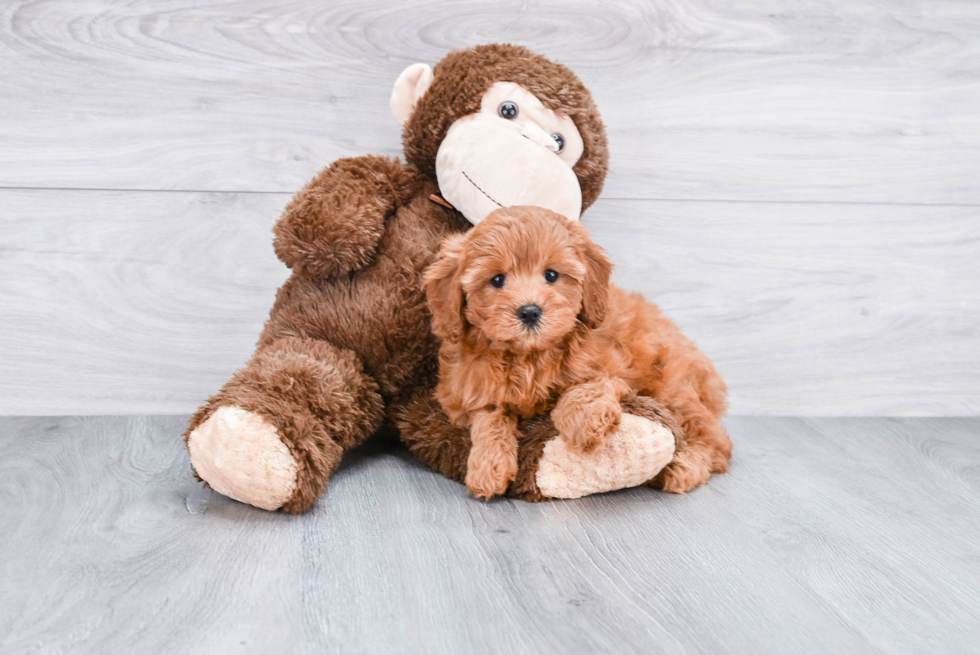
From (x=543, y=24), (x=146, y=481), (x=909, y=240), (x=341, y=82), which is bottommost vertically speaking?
(x=146, y=481)

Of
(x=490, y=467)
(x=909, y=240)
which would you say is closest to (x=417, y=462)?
(x=490, y=467)

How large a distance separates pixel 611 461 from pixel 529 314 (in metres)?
0.24

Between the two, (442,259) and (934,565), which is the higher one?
(442,259)

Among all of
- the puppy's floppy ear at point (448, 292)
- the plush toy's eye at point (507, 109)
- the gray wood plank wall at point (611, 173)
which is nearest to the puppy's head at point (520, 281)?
the puppy's floppy ear at point (448, 292)

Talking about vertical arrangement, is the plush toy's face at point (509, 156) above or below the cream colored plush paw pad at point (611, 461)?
above

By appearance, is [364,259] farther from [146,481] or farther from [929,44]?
[929,44]

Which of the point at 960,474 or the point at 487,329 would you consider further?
the point at 960,474

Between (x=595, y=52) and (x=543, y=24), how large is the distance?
0.11 meters

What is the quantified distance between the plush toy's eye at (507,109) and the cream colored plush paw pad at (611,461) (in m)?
0.46

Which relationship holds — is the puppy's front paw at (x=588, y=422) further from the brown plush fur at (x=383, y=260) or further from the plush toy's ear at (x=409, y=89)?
the plush toy's ear at (x=409, y=89)

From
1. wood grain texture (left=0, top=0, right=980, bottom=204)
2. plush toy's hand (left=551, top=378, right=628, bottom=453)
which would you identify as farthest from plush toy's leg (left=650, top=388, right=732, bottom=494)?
wood grain texture (left=0, top=0, right=980, bottom=204)

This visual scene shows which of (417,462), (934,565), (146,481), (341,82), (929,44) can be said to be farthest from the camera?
(929,44)

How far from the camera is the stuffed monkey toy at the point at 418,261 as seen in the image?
3.46 feet

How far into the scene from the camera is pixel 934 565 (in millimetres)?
934
